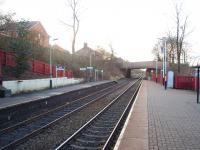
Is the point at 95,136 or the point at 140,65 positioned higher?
the point at 140,65

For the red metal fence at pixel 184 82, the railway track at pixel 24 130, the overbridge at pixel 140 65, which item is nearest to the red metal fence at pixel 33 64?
the red metal fence at pixel 184 82

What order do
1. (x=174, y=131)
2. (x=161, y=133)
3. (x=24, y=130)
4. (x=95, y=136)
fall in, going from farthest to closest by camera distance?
(x=24, y=130), (x=95, y=136), (x=174, y=131), (x=161, y=133)

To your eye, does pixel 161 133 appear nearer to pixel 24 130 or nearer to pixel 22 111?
pixel 24 130

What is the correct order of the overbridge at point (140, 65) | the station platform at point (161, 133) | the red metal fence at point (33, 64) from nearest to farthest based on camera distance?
the station platform at point (161, 133) → the red metal fence at point (33, 64) → the overbridge at point (140, 65)

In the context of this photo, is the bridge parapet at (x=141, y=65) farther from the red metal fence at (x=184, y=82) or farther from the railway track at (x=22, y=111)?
the railway track at (x=22, y=111)

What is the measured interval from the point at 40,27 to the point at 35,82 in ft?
158

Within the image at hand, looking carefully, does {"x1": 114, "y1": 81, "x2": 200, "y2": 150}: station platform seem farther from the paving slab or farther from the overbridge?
the overbridge

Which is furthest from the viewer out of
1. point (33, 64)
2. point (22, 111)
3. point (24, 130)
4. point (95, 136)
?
point (33, 64)

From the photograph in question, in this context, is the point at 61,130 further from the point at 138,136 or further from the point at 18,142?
the point at 138,136

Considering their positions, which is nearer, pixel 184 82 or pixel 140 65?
pixel 184 82

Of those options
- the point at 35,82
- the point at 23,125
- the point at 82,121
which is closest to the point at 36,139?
the point at 23,125

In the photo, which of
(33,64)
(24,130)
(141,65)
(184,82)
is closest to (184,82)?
(184,82)

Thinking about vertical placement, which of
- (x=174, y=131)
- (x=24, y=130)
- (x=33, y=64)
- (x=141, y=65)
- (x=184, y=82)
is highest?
(x=141, y=65)

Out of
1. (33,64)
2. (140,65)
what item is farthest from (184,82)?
(140,65)
